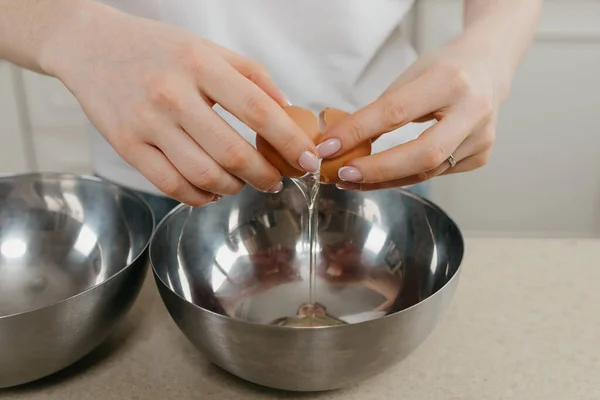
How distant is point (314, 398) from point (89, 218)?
398 millimetres

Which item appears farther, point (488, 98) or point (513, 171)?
point (513, 171)

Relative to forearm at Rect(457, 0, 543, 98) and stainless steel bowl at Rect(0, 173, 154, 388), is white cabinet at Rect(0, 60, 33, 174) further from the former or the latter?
forearm at Rect(457, 0, 543, 98)

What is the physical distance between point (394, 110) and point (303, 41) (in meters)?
0.35

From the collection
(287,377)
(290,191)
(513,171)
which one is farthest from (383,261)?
(513,171)

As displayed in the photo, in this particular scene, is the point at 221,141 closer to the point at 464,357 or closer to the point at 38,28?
the point at 38,28

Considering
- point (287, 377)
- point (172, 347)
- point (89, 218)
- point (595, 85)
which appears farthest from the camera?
point (595, 85)

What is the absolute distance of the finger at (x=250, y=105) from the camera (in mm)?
568

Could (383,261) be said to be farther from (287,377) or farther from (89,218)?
(89,218)

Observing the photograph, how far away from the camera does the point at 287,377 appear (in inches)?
23.1

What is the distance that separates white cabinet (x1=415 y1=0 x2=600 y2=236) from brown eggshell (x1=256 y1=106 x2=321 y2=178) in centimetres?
102

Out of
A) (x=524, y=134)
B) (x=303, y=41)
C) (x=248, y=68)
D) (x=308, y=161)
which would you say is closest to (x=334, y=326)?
(x=308, y=161)

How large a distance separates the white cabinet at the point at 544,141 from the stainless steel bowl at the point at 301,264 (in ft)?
2.92

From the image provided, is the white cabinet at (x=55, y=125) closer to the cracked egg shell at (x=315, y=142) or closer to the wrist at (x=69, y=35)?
the wrist at (x=69, y=35)

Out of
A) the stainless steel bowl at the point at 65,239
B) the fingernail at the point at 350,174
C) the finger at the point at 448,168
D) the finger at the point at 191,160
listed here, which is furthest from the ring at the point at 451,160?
the stainless steel bowl at the point at 65,239
